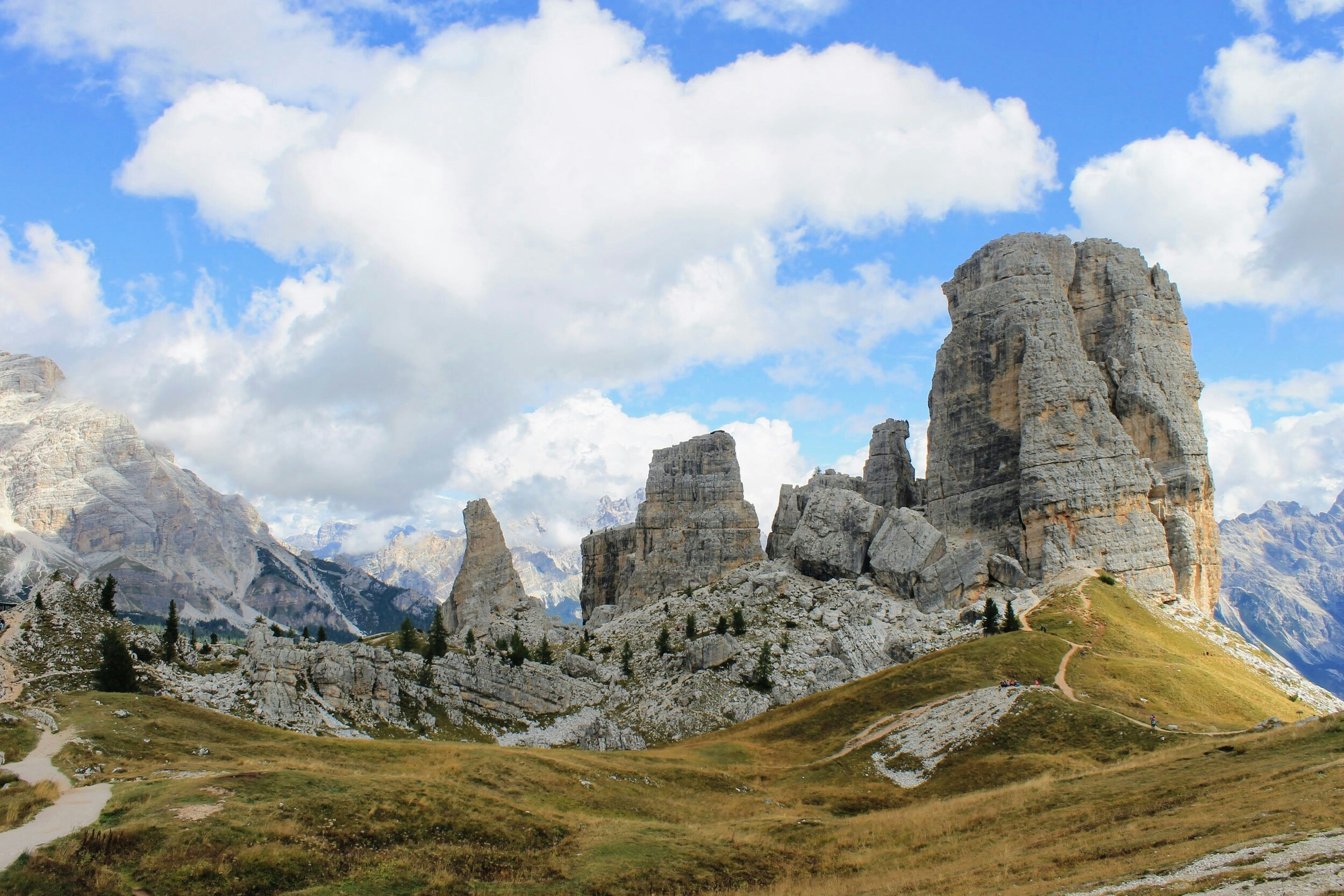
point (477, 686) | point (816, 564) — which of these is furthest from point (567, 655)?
point (816, 564)

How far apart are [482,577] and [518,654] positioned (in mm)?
50536

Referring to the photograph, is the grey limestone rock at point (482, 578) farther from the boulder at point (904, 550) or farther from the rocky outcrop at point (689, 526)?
the boulder at point (904, 550)

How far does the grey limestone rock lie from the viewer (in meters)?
140

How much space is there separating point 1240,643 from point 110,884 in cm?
11487

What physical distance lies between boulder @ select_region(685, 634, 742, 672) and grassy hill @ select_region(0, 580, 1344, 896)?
1225 inches

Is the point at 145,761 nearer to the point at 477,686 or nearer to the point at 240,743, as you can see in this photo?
the point at 240,743

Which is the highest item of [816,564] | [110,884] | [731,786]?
[816,564]

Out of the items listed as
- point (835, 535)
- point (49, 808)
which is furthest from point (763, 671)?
point (49, 808)

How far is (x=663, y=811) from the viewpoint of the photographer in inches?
1805

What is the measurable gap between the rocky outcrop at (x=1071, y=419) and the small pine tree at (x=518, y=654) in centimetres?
6393

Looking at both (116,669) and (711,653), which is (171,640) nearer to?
(116,669)

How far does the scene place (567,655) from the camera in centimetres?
10200

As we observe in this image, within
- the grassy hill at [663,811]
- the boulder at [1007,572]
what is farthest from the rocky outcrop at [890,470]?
the grassy hill at [663,811]

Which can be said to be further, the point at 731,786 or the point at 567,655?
the point at 567,655
